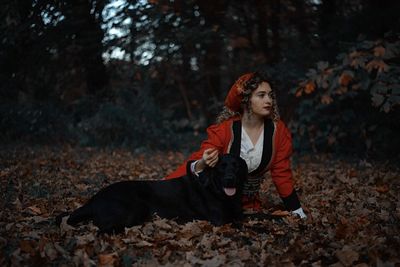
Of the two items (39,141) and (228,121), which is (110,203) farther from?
(39,141)

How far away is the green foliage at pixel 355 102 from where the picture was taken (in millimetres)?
6738

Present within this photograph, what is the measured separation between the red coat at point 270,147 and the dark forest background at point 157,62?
9.69 ft

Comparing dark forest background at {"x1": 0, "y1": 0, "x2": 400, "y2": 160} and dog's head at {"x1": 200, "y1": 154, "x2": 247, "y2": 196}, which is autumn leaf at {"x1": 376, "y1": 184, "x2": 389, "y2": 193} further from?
→ dog's head at {"x1": 200, "y1": 154, "x2": 247, "y2": 196}

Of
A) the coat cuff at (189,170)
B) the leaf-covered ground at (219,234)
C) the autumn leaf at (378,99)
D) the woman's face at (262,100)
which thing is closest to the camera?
the leaf-covered ground at (219,234)

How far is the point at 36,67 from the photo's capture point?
12.3 meters

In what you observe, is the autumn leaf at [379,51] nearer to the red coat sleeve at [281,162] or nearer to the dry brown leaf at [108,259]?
the red coat sleeve at [281,162]

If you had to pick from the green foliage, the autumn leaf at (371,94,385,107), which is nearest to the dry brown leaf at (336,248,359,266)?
the green foliage

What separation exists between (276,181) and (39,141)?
9.62 metres

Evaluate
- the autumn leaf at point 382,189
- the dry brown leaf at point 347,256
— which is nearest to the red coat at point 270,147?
the dry brown leaf at point 347,256

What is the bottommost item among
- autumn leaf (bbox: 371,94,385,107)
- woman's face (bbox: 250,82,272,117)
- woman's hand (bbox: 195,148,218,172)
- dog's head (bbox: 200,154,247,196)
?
dog's head (bbox: 200,154,247,196)

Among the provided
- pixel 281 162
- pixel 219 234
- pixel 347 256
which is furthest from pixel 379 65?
pixel 347 256

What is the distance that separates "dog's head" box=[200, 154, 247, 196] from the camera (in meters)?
3.92

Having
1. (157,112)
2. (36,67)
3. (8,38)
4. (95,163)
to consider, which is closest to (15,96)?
(36,67)

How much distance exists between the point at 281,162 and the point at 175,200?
1.10 meters
